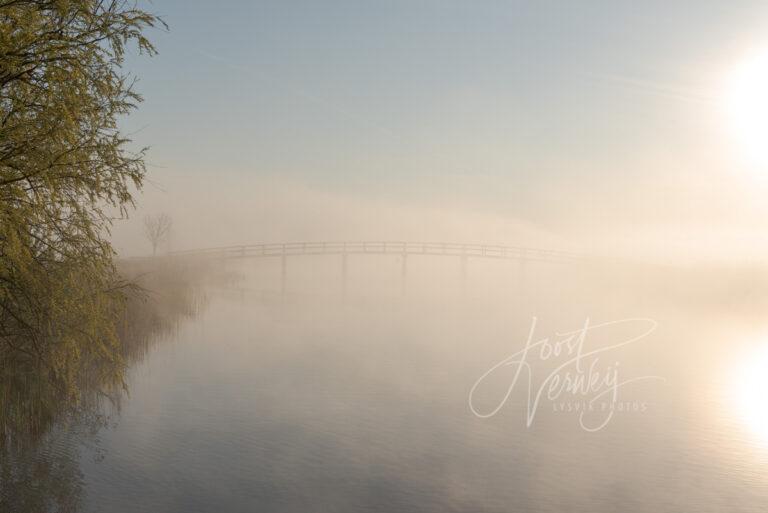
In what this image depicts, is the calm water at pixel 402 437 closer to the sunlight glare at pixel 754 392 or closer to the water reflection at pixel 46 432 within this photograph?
the sunlight glare at pixel 754 392

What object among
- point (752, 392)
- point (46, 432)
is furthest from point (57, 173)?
point (752, 392)

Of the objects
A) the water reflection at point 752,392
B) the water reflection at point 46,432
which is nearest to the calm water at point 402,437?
the water reflection at point 752,392

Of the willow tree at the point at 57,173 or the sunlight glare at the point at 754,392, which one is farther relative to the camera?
the sunlight glare at the point at 754,392

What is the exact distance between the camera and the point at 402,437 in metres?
11.5

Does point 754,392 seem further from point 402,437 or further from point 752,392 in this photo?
point 402,437

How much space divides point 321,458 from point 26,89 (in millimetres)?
6780

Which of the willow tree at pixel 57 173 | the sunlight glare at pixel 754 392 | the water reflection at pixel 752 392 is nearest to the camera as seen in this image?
the willow tree at pixel 57 173

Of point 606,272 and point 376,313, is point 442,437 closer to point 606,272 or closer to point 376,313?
point 376,313

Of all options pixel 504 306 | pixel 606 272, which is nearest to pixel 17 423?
pixel 504 306

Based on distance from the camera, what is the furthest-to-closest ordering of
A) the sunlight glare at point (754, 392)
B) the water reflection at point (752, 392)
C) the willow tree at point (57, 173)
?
the sunlight glare at point (754, 392), the water reflection at point (752, 392), the willow tree at point (57, 173)

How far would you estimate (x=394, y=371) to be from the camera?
1747 centimetres

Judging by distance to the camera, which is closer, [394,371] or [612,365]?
[394,371]

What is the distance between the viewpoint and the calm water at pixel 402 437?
29.0ft

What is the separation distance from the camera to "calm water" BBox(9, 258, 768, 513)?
8.85 m
